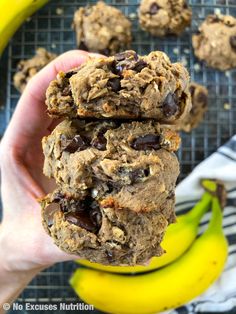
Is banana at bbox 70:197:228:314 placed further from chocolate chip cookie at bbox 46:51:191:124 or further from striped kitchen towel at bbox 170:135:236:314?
chocolate chip cookie at bbox 46:51:191:124

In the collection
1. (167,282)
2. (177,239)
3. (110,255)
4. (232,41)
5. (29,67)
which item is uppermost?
(232,41)

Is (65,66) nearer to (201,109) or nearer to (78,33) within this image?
(78,33)

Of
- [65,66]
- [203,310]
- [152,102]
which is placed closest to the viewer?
[152,102]

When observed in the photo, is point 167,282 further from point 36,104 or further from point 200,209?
point 36,104

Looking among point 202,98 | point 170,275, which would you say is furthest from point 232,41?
point 170,275

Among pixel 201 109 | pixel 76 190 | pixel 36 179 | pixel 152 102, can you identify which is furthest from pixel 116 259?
pixel 201 109

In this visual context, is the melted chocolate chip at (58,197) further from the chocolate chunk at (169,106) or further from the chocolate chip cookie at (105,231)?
the chocolate chunk at (169,106)
